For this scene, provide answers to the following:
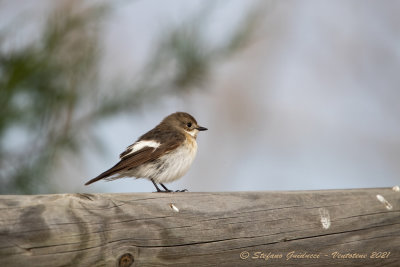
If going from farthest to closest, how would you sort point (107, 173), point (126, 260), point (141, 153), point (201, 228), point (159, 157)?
point (159, 157)
point (141, 153)
point (107, 173)
point (201, 228)
point (126, 260)

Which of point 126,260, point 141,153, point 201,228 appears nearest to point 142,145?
point 141,153

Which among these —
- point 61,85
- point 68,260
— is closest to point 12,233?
point 68,260

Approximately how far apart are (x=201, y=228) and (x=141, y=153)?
2192 millimetres

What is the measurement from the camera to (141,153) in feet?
16.3

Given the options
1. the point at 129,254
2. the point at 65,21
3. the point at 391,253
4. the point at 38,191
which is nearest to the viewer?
the point at 129,254

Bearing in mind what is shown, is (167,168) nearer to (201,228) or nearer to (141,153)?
(141,153)

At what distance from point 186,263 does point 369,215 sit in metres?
1.27

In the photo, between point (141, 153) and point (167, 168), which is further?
point (167, 168)

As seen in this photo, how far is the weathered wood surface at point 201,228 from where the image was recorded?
2.34 m

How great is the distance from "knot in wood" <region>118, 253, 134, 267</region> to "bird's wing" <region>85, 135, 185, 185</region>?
195 cm

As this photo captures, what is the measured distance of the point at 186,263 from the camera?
2.77m

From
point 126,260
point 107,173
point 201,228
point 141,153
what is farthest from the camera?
point 141,153

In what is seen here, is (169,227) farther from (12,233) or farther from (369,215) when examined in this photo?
(369,215)

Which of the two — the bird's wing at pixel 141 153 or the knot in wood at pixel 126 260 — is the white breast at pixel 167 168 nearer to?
the bird's wing at pixel 141 153
